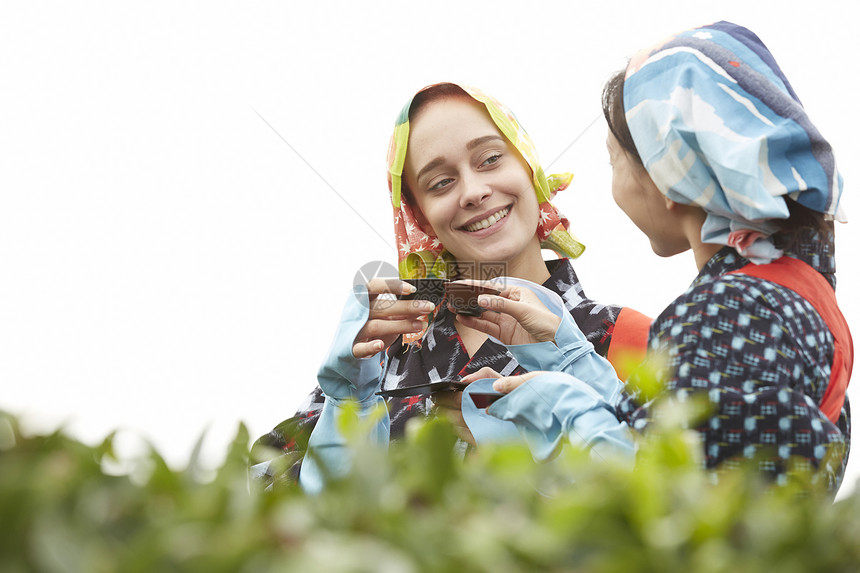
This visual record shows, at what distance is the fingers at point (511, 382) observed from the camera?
3.91ft

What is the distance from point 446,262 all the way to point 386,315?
0.50m

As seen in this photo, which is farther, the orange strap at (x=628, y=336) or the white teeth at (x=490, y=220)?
the white teeth at (x=490, y=220)

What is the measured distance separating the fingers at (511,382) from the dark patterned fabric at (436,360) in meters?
0.52

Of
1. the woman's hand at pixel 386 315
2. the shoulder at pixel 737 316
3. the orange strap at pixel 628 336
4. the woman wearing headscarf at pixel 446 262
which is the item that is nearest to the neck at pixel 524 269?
the woman wearing headscarf at pixel 446 262

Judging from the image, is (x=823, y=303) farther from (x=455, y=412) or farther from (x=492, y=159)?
(x=492, y=159)

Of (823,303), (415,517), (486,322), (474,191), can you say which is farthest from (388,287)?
(415,517)

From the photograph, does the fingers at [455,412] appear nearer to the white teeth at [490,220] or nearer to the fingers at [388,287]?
the fingers at [388,287]

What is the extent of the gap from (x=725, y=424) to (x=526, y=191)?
3.33 feet

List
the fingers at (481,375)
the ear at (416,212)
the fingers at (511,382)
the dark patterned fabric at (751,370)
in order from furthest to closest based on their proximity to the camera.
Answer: the ear at (416,212) < the fingers at (481,375) < the fingers at (511,382) < the dark patterned fabric at (751,370)

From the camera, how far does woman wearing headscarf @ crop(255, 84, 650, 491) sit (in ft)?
5.38

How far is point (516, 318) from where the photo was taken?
1.45 m

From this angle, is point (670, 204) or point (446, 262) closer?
point (670, 204)

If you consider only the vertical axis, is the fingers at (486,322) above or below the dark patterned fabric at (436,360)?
above

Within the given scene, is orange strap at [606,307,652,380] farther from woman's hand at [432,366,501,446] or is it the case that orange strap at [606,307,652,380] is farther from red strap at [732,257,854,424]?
red strap at [732,257,854,424]
